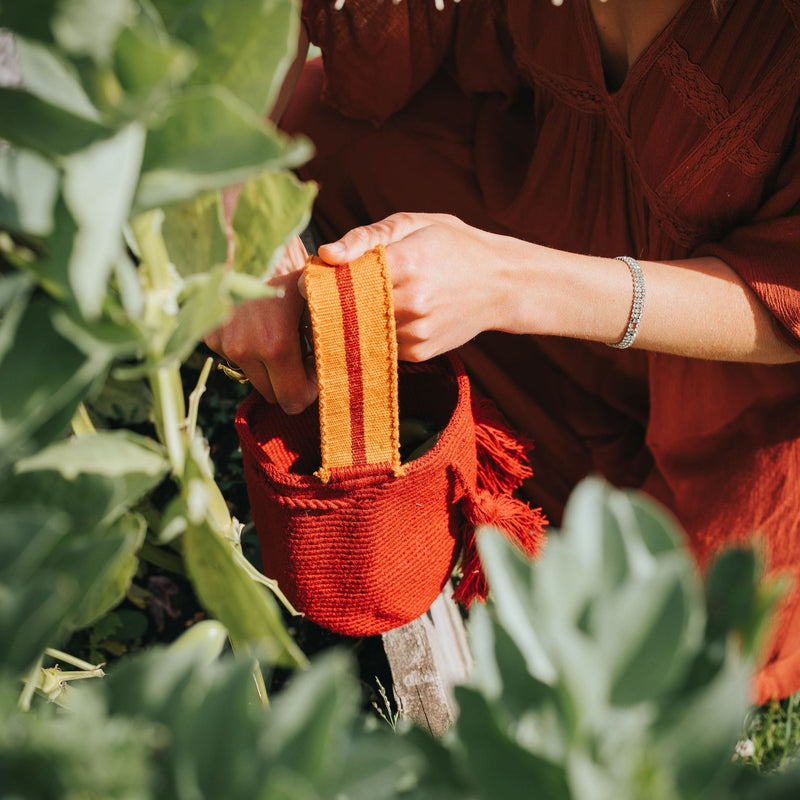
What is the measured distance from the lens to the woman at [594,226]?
72 centimetres

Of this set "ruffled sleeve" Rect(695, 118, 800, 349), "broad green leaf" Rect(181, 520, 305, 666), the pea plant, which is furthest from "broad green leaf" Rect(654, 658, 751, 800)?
"ruffled sleeve" Rect(695, 118, 800, 349)

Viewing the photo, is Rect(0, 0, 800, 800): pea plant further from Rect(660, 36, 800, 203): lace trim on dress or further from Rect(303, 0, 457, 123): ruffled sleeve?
Rect(303, 0, 457, 123): ruffled sleeve

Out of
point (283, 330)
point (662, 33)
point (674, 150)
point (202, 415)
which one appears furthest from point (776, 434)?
point (202, 415)

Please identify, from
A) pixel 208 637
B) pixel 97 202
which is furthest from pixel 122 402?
pixel 97 202

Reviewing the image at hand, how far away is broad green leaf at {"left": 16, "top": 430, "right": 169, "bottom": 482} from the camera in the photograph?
0.22 metres

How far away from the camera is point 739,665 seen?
0.18 m

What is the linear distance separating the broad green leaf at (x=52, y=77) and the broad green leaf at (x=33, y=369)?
52mm

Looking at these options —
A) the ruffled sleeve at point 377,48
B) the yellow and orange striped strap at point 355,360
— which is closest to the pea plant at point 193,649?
the yellow and orange striped strap at point 355,360

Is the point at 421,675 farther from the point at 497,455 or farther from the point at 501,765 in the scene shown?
the point at 501,765

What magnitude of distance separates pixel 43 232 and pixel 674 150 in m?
0.76

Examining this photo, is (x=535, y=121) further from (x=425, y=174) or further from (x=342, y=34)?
(x=342, y=34)

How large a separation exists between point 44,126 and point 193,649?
5.6 inches

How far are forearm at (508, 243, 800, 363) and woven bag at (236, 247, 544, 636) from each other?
0.38 ft

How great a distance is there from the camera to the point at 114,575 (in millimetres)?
258
